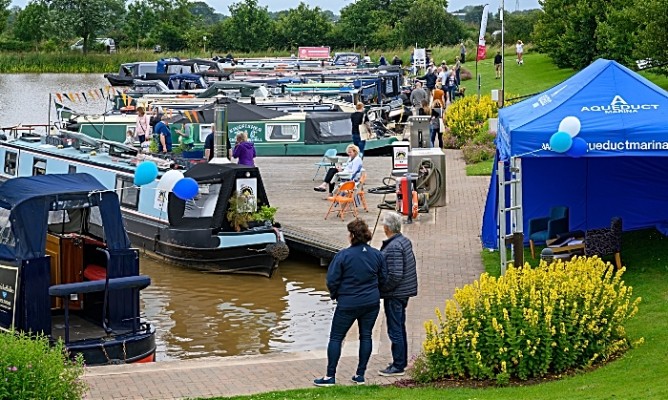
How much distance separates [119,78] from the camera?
58.3m

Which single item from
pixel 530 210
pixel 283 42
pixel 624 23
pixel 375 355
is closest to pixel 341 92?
pixel 624 23

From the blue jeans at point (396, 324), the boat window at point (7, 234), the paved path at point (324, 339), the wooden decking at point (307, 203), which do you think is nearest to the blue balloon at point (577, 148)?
the paved path at point (324, 339)

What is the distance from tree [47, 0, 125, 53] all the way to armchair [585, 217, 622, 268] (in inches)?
3624

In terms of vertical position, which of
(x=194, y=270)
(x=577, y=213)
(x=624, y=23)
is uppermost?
(x=624, y=23)

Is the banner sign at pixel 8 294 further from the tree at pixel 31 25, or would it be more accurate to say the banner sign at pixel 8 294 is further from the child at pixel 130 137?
the tree at pixel 31 25

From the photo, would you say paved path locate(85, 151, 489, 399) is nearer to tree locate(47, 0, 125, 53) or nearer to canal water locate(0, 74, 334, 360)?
canal water locate(0, 74, 334, 360)

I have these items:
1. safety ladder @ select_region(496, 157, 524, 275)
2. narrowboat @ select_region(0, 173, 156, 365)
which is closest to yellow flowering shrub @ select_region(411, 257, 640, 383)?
safety ladder @ select_region(496, 157, 524, 275)

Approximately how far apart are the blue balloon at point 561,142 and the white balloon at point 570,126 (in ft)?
0.25

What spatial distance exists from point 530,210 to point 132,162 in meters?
8.59

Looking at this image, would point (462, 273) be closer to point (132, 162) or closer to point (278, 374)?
point (278, 374)

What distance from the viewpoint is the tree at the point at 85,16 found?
110 metres

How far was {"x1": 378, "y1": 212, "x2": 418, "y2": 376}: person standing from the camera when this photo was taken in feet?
39.0

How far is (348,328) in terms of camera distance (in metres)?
11.8

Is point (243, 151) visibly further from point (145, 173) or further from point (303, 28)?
point (303, 28)
